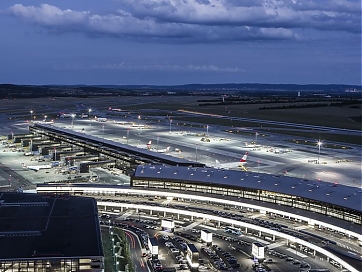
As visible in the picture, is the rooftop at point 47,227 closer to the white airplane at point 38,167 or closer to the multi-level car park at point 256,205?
the multi-level car park at point 256,205

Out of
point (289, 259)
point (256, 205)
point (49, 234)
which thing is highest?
point (49, 234)

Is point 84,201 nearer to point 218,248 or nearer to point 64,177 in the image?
point 218,248

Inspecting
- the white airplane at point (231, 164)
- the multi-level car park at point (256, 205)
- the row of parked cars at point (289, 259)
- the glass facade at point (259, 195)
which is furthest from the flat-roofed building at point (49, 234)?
the white airplane at point (231, 164)

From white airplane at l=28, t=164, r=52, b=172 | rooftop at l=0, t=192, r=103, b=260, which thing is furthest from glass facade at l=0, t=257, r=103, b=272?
white airplane at l=28, t=164, r=52, b=172

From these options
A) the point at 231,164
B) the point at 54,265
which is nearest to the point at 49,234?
the point at 54,265

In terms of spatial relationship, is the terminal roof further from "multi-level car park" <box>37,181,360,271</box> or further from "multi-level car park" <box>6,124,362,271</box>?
"multi-level car park" <box>37,181,360,271</box>

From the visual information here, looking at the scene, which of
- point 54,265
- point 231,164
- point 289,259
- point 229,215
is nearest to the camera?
point 54,265

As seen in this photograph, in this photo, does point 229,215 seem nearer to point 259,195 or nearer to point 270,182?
point 259,195
